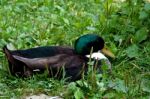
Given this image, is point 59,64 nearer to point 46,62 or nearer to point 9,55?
point 46,62

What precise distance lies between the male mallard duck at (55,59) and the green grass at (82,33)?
10cm

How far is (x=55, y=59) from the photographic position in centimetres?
543

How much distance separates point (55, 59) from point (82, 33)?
1295mm

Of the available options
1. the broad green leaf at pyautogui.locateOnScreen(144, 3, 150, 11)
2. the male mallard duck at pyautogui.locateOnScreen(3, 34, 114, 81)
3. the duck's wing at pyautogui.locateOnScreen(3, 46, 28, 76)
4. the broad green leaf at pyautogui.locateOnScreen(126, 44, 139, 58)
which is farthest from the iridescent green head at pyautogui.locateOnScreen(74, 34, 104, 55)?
the broad green leaf at pyautogui.locateOnScreen(144, 3, 150, 11)

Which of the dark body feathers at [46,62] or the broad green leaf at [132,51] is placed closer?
the dark body feathers at [46,62]

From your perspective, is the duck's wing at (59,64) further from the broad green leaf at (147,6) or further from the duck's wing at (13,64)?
the broad green leaf at (147,6)

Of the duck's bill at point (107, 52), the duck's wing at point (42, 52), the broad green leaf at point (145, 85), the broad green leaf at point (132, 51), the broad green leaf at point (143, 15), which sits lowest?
the broad green leaf at point (145, 85)

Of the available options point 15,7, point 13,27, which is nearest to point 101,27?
point 13,27

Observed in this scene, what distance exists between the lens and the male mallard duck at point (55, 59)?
210 inches

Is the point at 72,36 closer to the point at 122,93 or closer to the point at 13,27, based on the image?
the point at 13,27

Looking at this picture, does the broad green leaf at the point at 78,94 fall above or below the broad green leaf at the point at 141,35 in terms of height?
below

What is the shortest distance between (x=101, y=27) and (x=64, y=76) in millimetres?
1386

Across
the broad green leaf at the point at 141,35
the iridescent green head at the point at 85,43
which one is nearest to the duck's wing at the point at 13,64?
the iridescent green head at the point at 85,43

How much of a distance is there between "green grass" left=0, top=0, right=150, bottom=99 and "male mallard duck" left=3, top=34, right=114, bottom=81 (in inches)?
3.8
